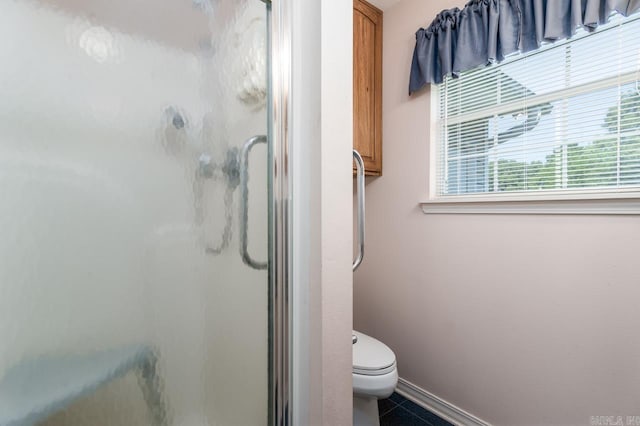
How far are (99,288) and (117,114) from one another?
1.08ft

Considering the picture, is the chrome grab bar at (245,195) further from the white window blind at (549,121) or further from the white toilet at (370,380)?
the white window blind at (549,121)

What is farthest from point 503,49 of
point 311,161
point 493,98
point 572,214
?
point 311,161

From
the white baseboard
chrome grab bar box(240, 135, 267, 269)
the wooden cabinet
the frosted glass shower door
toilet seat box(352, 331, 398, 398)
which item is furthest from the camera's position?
the wooden cabinet

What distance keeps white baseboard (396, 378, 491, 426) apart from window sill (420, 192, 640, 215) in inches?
40.7

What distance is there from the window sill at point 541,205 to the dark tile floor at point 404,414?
112cm

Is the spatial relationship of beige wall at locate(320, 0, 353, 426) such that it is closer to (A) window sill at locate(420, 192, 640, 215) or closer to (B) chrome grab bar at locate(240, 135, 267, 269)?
(B) chrome grab bar at locate(240, 135, 267, 269)

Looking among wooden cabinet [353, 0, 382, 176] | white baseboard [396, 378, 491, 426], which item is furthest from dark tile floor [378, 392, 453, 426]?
wooden cabinet [353, 0, 382, 176]

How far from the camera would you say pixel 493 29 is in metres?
1.32

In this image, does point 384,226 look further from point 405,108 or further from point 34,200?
point 34,200

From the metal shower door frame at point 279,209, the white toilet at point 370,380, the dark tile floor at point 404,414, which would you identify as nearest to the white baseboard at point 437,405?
the dark tile floor at point 404,414

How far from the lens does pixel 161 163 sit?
1.93 ft

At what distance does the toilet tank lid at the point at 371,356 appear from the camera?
4.31 ft

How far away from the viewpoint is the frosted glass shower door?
48cm

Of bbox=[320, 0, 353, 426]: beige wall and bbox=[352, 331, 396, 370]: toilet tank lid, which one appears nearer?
bbox=[320, 0, 353, 426]: beige wall
